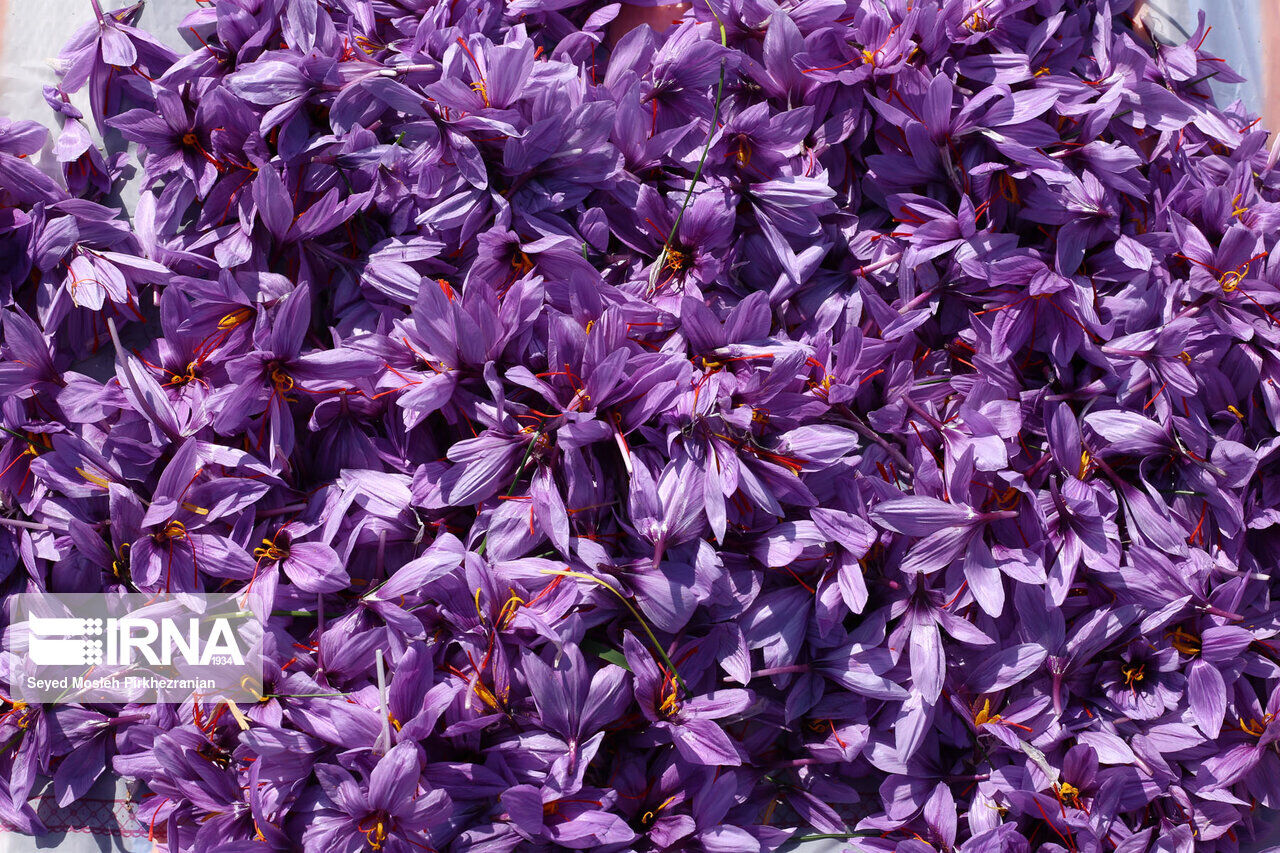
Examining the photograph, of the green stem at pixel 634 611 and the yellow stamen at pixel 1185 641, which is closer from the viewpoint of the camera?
the green stem at pixel 634 611

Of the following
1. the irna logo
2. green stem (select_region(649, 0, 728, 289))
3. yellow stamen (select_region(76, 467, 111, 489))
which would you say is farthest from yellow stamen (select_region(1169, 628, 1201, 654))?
yellow stamen (select_region(76, 467, 111, 489))

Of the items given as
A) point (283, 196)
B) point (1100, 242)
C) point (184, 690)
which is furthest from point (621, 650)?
point (1100, 242)

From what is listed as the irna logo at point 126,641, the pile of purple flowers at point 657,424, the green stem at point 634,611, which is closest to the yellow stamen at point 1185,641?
the pile of purple flowers at point 657,424

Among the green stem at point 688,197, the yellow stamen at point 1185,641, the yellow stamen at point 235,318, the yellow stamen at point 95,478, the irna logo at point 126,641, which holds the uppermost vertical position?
the green stem at point 688,197

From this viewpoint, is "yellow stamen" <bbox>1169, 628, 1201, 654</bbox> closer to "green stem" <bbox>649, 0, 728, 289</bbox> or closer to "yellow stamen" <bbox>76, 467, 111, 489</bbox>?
"green stem" <bbox>649, 0, 728, 289</bbox>

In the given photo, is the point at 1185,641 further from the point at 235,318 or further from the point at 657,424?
the point at 235,318

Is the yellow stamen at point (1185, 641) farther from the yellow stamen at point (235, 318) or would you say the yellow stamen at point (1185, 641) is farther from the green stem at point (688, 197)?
the yellow stamen at point (235, 318)

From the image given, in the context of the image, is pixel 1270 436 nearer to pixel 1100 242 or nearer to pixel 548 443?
pixel 1100 242

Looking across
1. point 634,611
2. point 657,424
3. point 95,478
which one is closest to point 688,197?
point 657,424
